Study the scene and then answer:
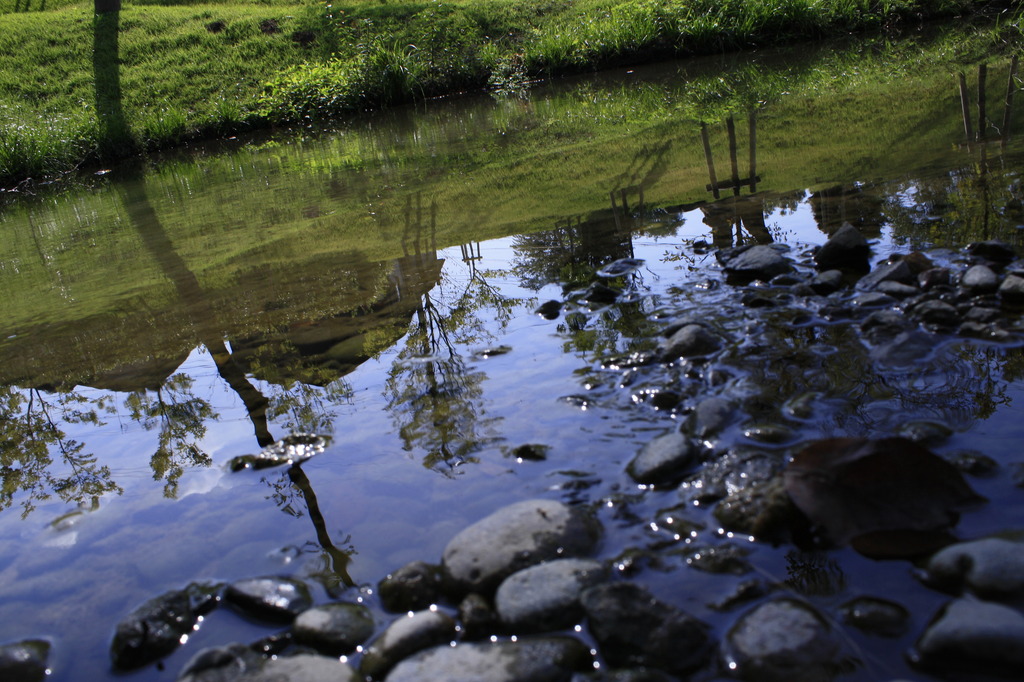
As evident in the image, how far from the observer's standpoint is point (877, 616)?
1.79 m

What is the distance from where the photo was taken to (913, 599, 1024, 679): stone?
5.20 feet

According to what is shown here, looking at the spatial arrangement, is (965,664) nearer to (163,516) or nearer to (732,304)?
(732,304)

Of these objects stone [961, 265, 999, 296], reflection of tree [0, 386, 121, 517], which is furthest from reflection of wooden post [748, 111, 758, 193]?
reflection of tree [0, 386, 121, 517]

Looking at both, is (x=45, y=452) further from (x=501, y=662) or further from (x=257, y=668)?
(x=501, y=662)

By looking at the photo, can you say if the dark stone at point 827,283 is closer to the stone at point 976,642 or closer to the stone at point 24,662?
the stone at point 976,642

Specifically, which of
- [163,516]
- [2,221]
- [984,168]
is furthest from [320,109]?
[163,516]

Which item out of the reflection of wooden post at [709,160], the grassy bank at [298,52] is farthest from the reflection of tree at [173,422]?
the grassy bank at [298,52]

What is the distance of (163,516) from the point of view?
9.07 feet

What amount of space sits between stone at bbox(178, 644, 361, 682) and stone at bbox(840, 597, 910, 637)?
46.5 inches

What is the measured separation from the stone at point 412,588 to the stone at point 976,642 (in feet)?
3.88

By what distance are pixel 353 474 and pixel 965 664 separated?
193cm

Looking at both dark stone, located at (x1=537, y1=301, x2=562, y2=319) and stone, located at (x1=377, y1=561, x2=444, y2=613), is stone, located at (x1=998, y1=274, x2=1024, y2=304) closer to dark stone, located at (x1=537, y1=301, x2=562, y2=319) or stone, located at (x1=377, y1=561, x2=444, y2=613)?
dark stone, located at (x1=537, y1=301, x2=562, y2=319)

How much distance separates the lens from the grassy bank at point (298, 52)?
13984mm

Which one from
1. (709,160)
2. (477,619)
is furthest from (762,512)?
(709,160)
